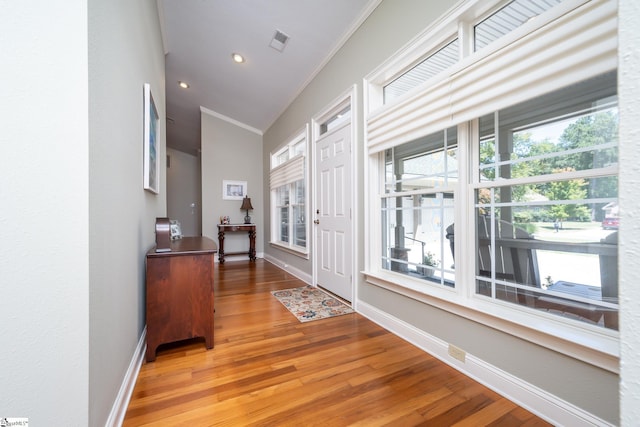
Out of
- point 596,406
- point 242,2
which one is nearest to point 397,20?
point 242,2

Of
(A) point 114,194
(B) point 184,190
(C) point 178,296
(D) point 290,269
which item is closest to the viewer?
(A) point 114,194

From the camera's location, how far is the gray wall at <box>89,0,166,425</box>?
939 mm

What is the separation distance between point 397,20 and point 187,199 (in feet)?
25.4

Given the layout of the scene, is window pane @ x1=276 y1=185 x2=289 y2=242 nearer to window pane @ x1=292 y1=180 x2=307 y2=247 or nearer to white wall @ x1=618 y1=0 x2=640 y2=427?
window pane @ x1=292 y1=180 x2=307 y2=247

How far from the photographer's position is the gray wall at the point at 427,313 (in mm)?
1109

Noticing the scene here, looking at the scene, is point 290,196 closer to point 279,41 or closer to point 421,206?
point 279,41

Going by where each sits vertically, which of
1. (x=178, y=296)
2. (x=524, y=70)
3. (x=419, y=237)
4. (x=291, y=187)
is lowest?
(x=178, y=296)

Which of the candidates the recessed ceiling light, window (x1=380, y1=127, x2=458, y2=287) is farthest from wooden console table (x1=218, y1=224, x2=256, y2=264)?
window (x1=380, y1=127, x2=458, y2=287)

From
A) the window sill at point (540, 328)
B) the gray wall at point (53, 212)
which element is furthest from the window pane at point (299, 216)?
the gray wall at point (53, 212)

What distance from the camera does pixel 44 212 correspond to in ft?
2.65

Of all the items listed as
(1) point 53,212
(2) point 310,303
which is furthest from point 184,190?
(1) point 53,212

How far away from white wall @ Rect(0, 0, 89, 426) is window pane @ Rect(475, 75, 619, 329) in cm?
193

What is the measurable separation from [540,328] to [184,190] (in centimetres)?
873

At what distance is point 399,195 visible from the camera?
2174 millimetres
